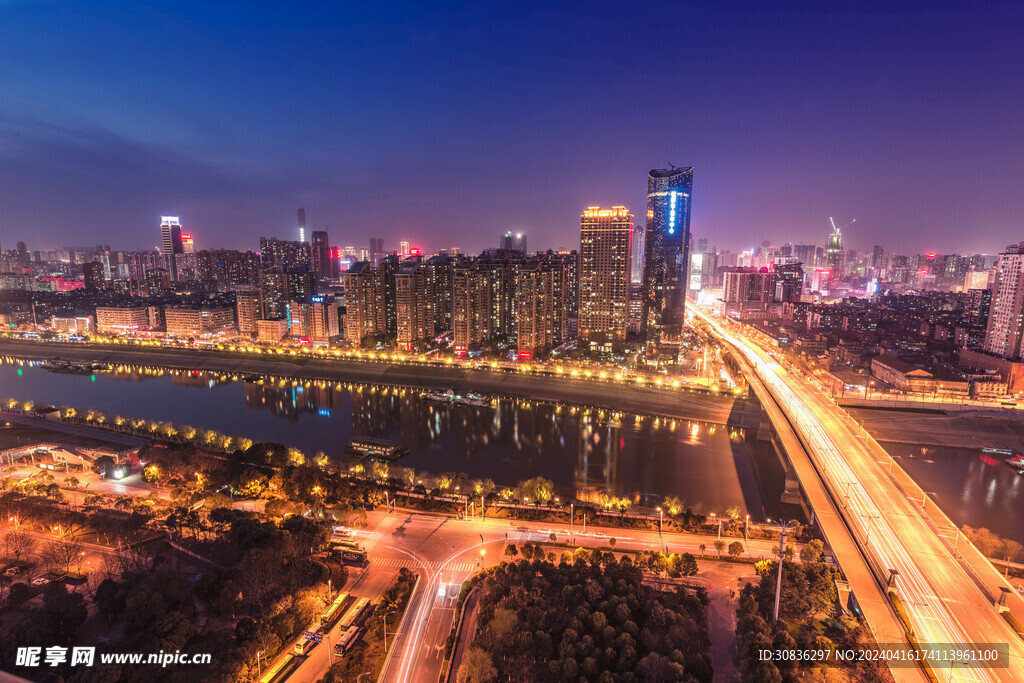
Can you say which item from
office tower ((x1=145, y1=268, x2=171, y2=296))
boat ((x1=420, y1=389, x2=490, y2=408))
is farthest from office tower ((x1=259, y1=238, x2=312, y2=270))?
boat ((x1=420, y1=389, x2=490, y2=408))

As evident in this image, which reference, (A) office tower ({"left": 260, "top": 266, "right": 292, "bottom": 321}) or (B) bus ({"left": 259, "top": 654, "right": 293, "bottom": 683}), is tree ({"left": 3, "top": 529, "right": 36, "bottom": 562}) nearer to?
(B) bus ({"left": 259, "top": 654, "right": 293, "bottom": 683})

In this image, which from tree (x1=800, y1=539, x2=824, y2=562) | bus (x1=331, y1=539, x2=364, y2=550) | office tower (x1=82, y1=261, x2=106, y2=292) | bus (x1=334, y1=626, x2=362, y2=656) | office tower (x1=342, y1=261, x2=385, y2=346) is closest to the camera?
bus (x1=334, y1=626, x2=362, y2=656)

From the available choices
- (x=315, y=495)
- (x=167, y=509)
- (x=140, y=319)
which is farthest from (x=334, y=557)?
(x=140, y=319)

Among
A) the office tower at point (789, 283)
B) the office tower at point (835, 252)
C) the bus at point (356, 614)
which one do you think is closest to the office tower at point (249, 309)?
the bus at point (356, 614)

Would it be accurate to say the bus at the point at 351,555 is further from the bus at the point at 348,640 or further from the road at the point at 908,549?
the road at the point at 908,549

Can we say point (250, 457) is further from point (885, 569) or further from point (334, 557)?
point (885, 569)

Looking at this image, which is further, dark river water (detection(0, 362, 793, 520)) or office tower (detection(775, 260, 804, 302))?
office tower (detection(775, 260, 804, 302))
